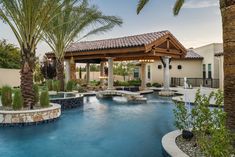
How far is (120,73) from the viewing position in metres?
41.4

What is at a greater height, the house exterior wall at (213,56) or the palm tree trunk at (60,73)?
the house exterior wall at (213,56)

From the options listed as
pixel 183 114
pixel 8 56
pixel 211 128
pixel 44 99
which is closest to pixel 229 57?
pixel 211 128

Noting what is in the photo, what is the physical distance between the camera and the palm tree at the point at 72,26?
14.4 metres

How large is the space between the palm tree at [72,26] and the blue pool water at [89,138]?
6725 mm

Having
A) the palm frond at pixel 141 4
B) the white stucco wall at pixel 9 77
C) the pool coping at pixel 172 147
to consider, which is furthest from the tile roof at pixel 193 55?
the pool coping at pixel 172 147

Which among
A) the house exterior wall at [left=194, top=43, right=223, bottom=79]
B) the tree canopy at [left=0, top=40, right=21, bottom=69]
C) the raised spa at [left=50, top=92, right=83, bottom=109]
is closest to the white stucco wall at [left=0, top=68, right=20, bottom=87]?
the tree canopy at [left=0, top=40, right=21, bottom=69]

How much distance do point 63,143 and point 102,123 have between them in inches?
117

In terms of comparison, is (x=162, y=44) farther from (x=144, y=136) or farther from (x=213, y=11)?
(x=144, y=136)

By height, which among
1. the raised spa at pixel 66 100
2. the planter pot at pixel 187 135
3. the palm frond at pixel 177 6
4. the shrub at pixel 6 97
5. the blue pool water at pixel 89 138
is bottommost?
the blue pool water at pixel 89 138

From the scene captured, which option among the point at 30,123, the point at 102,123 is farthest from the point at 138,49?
the point at 30,123

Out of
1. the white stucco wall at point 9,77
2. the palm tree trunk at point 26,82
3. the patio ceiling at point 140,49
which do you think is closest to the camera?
the palm tree trunk at point 26,82

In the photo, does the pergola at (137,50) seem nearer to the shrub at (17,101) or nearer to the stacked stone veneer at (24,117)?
the stacked stone veneer at (24,117)

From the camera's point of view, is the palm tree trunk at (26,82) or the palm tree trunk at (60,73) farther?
the palm tree trunk at (60,73)

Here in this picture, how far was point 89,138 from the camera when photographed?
758 centimetres
